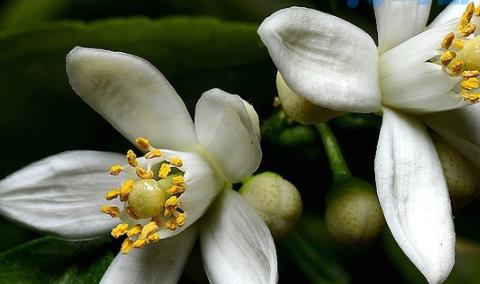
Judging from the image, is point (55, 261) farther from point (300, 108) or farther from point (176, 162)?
point (300, 108)

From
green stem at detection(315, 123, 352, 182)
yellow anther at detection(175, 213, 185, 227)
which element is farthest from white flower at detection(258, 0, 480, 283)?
yellow anther at detection(175, 213, 185, 227)

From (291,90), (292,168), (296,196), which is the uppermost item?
(291,90)

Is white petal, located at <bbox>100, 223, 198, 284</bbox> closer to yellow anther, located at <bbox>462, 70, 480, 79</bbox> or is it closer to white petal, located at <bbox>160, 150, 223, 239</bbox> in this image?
white petal, located at <bbox>160, 150, 223, 239</bbox>

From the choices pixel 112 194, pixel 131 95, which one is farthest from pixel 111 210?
pixel 131 95

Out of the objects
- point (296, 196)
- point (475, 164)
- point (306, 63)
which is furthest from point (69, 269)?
point (475, 164)

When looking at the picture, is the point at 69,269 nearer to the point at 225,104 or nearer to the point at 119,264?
the point at 119,264

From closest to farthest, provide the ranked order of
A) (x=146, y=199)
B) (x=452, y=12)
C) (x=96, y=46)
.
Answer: (x=146, y=199)
(x=452, y=12)
(x=96, y=46)
